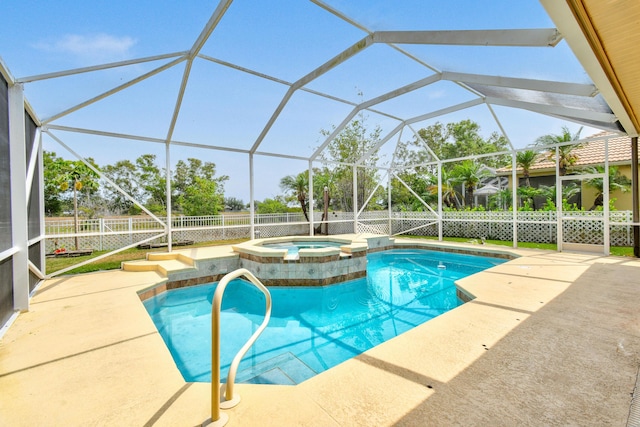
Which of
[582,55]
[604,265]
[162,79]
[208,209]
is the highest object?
[162,79]

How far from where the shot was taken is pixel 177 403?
79.9 inches

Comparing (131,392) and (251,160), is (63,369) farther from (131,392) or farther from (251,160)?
(251,160)

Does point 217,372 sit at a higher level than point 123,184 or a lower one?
lower

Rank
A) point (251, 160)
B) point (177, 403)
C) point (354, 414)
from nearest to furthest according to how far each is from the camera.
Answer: point (354, 414)
point (177, 403)
point (251, 160)

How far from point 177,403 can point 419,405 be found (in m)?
1.70

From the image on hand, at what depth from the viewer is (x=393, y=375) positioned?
2316 millimetres

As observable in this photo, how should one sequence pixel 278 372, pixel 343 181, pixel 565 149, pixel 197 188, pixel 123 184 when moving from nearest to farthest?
pixel 278 372, pixel 565 149, pixel 197 188, pixel 123 184, pixel 343 181

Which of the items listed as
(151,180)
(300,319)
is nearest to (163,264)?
(300,319)

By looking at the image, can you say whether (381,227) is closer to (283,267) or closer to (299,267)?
(299,267)

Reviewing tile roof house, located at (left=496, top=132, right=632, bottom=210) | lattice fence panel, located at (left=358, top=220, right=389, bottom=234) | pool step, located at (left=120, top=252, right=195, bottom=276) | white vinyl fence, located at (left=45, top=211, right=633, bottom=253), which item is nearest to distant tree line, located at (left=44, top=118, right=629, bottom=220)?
tile roof house, located at (left=496, top=132, right=632, bottom=210)

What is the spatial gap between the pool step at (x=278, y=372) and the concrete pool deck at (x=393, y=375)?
89 cm

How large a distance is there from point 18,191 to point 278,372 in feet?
14.2

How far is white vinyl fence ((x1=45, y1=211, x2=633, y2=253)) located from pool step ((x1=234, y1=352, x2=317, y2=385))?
5809 millimetres

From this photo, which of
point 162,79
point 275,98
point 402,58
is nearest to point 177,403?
point 162,79
